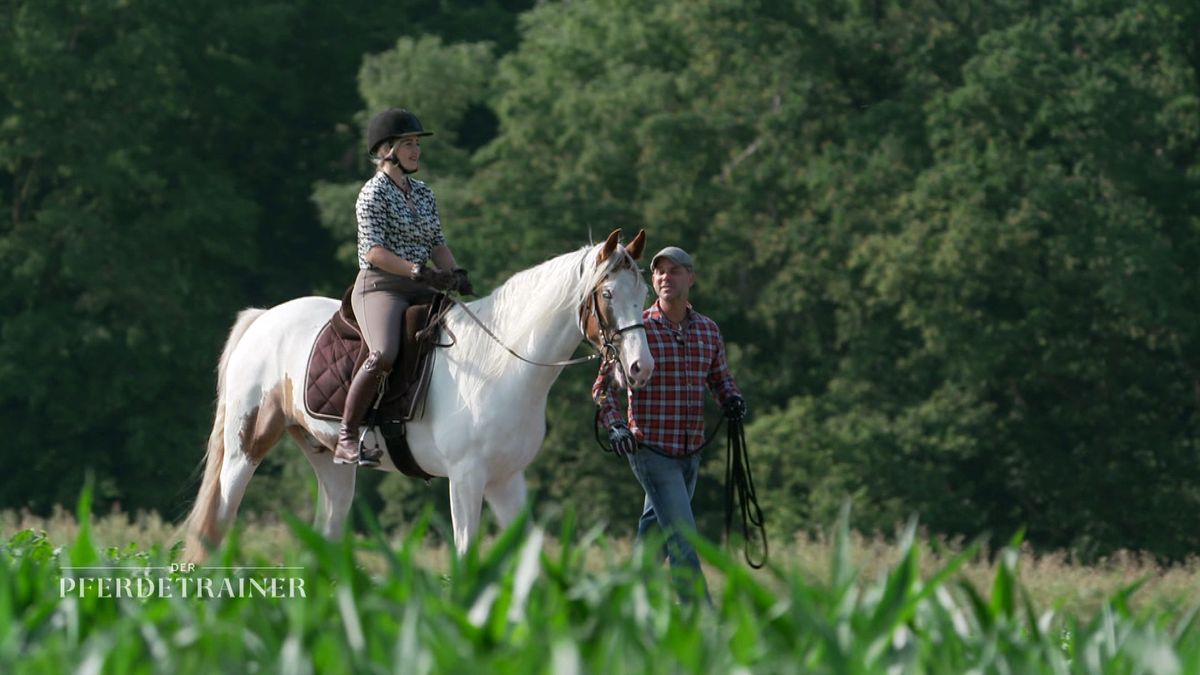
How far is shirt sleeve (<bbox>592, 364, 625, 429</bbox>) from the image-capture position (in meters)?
8.79

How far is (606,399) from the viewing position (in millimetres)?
8945

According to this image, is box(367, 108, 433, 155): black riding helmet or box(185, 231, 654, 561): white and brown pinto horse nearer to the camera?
box(185, 231, 654, 561): white and brown pinto horse

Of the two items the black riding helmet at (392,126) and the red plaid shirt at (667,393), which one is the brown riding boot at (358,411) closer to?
the black riding helmet at (392,126)

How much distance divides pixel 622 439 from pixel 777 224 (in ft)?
95.3

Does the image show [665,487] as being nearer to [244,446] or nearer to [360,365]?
[360,365]

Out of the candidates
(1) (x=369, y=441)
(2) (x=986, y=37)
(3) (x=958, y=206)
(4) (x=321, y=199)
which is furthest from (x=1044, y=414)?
(1) (x=369, y=441)

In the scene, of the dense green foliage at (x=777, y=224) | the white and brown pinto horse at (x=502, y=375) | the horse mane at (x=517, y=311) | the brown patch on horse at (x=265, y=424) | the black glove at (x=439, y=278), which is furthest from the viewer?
the dense green foliage at (x=777, y=224)

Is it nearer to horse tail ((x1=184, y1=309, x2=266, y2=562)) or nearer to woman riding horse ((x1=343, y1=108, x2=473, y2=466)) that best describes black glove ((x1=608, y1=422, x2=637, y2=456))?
woman riding horse ((x1=343, y1=108, x2=473, y2=466))

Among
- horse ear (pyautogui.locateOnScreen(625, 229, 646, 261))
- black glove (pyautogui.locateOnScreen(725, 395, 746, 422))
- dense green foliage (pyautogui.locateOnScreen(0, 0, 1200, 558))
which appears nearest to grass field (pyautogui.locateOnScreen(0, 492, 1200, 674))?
black glove (pyautogui.locateOnScreen(725, 395, 746, 422))

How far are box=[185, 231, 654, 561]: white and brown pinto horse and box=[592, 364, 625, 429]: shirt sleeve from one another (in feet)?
0.66

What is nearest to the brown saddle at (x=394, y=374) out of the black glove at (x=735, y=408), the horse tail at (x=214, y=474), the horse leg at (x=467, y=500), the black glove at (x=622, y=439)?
the horse leg at (x=467, y=500)

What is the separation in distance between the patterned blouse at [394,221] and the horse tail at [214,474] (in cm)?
160

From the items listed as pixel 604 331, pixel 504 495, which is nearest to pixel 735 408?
pixel 604 331

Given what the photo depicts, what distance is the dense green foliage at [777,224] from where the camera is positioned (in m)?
34.3
